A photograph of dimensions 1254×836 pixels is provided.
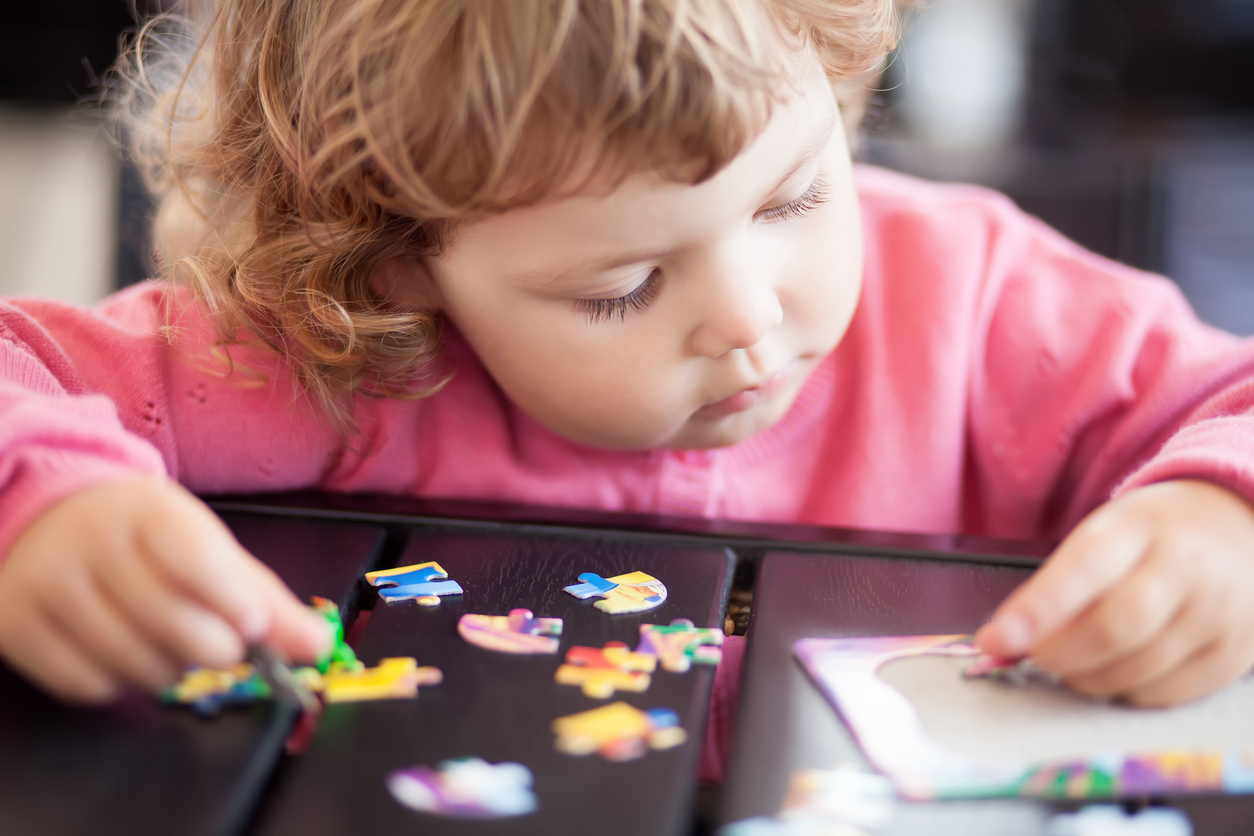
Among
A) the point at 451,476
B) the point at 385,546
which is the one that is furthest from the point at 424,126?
the point at 451,476

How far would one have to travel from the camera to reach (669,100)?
54 centimetres

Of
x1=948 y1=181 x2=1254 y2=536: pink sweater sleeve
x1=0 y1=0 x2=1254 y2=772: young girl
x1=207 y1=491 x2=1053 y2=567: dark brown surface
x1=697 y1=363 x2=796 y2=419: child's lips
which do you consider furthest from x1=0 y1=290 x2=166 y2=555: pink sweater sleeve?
x1=948 y1=181 x2=1254 y2=536: pink sweater sleeve

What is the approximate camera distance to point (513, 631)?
0.53 meters

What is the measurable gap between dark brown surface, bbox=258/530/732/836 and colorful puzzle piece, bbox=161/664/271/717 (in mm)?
38

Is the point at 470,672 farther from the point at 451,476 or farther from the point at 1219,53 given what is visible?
the point at 1219,53

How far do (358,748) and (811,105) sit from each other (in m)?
0.42

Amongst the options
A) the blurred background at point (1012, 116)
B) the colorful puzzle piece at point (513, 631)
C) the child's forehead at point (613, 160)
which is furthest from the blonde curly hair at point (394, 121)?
the blurred background at point (1012, 116)

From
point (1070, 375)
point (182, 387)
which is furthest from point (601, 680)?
point (1070, 375)

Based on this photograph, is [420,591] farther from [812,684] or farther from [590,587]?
[812,684]

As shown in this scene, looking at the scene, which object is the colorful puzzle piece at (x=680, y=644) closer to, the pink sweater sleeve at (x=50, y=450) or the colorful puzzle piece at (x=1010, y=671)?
the colorful puzzle piece at (x=1010, y=671)

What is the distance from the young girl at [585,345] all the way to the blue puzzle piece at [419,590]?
8 centimetres

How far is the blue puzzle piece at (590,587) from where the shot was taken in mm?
567

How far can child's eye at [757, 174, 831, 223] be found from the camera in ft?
2.15

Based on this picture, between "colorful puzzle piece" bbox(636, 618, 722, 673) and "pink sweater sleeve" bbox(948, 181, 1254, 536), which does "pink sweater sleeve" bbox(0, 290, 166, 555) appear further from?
"pink sweater sleeve" bbox(948, 181, 1254, 536)
